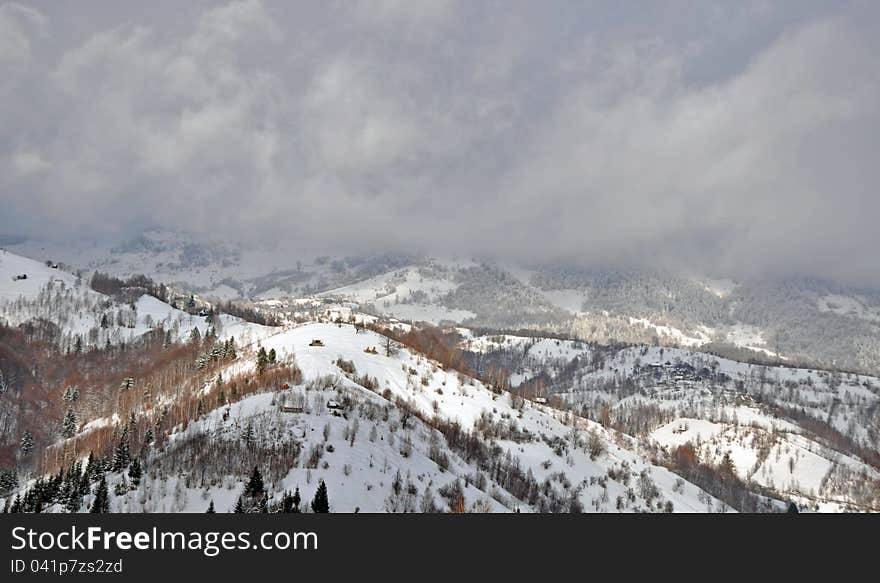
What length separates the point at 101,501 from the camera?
4859 centimetres

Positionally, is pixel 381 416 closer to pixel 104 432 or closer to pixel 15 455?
pixel 104 432

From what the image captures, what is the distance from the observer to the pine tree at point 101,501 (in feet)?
157

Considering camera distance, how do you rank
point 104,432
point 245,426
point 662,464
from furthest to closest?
point 662,464, point 104,432, point 245,426

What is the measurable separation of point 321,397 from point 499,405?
61.5 m

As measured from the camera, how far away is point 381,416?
90938mm

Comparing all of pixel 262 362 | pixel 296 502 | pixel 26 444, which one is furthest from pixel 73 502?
pixel 26 444

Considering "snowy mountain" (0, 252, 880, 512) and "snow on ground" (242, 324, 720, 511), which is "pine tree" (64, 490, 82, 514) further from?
"snow on ground" (242, 324, 720, 511)

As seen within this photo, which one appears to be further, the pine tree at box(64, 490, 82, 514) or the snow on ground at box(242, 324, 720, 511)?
the snow on ground at box(242, 324, 720, 511)

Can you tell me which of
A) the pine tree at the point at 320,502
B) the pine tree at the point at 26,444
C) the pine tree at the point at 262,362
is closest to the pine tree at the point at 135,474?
the pine tree at the point at 320,502

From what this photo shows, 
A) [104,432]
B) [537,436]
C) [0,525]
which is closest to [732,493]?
[537,436]

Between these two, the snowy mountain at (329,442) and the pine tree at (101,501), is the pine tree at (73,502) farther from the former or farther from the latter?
the pine tree at (101,501)

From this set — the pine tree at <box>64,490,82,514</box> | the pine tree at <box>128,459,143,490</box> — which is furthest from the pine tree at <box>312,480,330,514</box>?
the pine tree at <box>64,490,82,514</box>

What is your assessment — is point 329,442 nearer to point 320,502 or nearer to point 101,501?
point 320,502

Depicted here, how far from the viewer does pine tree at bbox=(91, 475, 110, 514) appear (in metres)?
47.8
